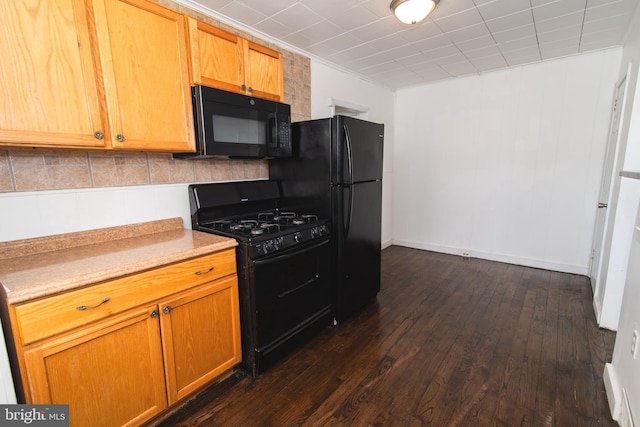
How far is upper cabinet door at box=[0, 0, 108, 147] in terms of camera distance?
121cm

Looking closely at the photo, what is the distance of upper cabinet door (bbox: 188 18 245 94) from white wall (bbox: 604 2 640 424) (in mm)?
2565

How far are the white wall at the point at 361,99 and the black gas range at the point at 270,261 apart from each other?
1.24 m

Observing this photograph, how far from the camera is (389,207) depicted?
4.67 metres

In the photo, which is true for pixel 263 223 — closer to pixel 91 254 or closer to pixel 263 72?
pixel 91 254

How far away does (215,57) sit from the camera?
6.36 ft

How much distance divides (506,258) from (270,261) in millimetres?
3428

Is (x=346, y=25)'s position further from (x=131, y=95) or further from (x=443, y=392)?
(x=443, y=392)

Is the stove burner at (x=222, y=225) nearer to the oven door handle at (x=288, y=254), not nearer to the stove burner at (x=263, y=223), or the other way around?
the stove burner at (x=263, y=223)

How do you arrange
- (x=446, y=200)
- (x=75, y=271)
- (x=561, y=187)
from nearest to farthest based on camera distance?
1. (x=75, y=271)
2. (x=561, y=187)
3. (x=446, y=200)

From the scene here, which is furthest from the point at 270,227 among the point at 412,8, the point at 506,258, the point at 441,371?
the point at 506,258

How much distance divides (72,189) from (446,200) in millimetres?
4125

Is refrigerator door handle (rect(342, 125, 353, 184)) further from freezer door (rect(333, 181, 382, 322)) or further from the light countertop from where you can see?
the light countertop

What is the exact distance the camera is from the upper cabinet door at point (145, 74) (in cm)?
149

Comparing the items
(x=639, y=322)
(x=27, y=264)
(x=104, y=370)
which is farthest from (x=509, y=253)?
(x=27, y=264)
